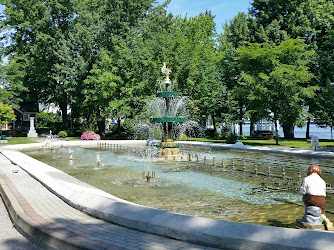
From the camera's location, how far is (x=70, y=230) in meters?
6.24

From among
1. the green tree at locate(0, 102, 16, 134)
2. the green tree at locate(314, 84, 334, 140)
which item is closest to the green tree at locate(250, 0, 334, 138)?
the green tree at locate(314, 84, 334, 140)

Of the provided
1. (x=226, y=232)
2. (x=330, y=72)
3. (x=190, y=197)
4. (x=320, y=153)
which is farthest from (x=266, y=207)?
(x=330, y=72)

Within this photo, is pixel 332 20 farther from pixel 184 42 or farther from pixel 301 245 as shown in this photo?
pixel 301 245

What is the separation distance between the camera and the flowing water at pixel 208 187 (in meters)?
9.08

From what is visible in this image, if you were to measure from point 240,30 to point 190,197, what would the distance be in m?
39.0

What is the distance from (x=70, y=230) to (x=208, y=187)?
23.7ft

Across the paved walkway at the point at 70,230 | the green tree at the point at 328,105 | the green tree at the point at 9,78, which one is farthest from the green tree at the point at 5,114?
the green tree at the point at 328,105

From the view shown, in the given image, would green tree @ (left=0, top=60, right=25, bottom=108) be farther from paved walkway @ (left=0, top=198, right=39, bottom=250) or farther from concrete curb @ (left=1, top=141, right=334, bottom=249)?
concrete curb @ (left=1, top=141, right=334, bottom=249)

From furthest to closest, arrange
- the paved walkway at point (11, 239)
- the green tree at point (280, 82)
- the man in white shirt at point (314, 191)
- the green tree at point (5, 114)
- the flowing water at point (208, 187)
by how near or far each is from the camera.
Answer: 1. the green tree at point (5, 114)
2. the green tree at point (280, 82)
3. the flowing water at point (208, 187)
4. the man in white shirt at point (314, 191)
5. the paved walkway at point (11, 239)

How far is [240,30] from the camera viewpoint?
148ft

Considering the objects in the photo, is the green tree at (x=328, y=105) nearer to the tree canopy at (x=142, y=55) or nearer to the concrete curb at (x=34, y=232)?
the tree canopy at (x=142, y=55)

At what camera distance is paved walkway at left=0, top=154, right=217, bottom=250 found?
18.0 feet

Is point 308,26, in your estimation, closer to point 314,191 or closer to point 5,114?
point 5,114

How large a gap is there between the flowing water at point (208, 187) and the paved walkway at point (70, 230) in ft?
9.23
